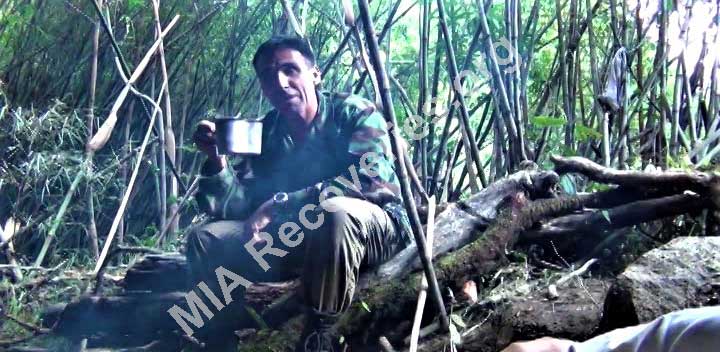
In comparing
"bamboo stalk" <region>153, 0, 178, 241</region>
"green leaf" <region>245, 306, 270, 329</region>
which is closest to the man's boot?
"green leaf" <region>245, 306, 270, 329</region>

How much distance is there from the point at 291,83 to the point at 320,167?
205mm

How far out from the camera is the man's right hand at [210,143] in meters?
1.73

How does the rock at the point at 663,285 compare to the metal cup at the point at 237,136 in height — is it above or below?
below

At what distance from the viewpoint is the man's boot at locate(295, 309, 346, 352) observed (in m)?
1.55

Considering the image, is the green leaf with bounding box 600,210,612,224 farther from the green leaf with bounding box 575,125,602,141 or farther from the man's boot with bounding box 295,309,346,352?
the man's boot with bounding box 295,309,346,352

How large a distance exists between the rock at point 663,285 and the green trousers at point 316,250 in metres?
0.48

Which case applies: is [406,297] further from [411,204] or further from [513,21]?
[513,21]

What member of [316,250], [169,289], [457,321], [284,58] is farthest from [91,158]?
[457,321]

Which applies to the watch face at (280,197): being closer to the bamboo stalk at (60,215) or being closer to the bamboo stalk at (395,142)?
the bamboo stalk at (395,142)

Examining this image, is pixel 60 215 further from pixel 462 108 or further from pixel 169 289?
pixel 462 108

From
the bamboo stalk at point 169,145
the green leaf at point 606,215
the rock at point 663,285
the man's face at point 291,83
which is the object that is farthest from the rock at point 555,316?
the bamboo stalk at point 169,145

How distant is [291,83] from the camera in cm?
175

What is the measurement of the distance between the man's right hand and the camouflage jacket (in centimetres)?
2

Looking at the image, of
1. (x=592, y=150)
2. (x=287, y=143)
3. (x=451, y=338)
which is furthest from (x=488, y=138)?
(x=451, y=338)
